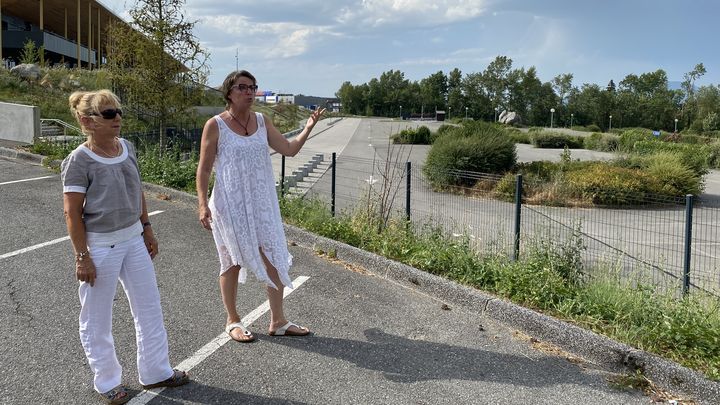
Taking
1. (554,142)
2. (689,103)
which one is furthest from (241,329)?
(689,103)

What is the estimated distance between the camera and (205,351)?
4.13 meters

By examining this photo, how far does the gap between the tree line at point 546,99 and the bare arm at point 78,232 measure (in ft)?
279

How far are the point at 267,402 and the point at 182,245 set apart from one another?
4.07 meters

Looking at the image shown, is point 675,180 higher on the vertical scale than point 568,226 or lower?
higher

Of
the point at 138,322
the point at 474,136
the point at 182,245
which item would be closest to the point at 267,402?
the point at 138,322

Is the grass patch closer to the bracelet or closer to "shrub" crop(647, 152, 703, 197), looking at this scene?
the bracelet

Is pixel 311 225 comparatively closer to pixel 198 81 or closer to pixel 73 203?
pixel 73 203

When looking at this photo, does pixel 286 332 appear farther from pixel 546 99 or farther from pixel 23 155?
pixel 546 99

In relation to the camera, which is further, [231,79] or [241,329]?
[241,329]

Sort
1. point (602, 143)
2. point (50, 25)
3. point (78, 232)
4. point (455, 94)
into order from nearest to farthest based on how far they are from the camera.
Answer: point (78, 232) → point (602, 143) → point (50, 25) → point (455, 94)

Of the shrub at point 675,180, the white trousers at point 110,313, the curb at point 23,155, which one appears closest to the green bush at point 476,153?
the shrub at point 675,180

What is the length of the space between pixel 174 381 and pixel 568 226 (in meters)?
4.35

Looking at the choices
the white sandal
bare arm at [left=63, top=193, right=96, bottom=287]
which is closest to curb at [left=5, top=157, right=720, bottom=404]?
the white sandal

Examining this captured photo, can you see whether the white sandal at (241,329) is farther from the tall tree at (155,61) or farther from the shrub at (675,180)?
the shrub at (675,180)
